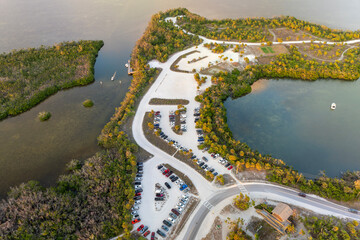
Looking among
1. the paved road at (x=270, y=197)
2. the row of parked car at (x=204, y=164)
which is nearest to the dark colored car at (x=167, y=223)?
the paved road at (x=270, y=197)

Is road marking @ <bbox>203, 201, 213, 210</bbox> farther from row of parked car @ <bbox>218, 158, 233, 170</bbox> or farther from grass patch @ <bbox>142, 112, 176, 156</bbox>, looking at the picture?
grass patch @ <bbox>142, 112, 176, 156</bbox>

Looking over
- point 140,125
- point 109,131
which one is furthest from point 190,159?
point 109,131

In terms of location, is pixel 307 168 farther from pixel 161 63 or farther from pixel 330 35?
pixel 330 35

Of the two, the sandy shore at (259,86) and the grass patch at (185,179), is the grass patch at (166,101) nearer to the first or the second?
the grass patch at (185,179)

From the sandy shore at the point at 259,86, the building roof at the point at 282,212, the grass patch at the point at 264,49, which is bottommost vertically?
the building roof at the point at 282,212

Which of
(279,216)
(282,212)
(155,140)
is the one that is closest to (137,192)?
(155,140)

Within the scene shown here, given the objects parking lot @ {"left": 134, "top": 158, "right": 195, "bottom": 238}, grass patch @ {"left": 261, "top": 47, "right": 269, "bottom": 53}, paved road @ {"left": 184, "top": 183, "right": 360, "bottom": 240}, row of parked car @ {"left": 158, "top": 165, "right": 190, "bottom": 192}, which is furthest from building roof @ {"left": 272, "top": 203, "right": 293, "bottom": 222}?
grass patch @ {"left": 261, "top": 47, "right": 269, "bottom": 53}
